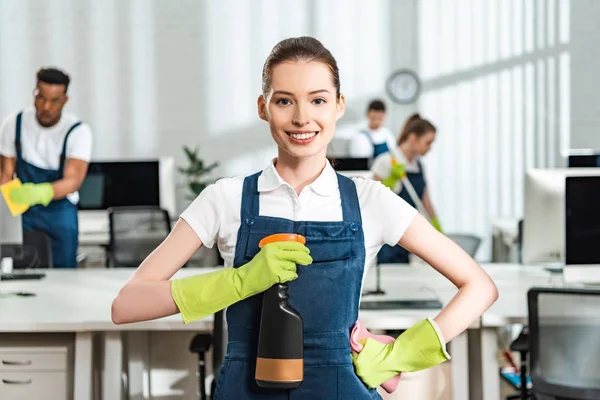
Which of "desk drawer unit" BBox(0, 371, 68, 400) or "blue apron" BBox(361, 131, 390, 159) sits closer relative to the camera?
"desk drawer unit" BBox(0, 371, 68, 400)

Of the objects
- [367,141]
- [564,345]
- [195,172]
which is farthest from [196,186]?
[564,345]

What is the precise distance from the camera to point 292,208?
1.61 meters

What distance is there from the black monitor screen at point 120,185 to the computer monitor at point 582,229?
377 cm

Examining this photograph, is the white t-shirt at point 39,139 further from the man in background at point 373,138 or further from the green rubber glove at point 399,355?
the man in background at point 373,138

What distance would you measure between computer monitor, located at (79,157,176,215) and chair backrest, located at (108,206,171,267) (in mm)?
1907

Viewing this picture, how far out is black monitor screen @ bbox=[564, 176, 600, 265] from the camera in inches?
135

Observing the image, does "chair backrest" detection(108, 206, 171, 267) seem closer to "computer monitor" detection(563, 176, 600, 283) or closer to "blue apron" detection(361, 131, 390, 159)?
"computer monitor" detection(563, 176, 600, 283)

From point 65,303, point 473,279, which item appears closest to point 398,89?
point 65,303

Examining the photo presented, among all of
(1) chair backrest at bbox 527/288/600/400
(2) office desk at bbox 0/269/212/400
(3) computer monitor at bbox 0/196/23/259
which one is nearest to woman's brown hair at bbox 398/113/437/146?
(2) office desk at bbox 0/269/212/400

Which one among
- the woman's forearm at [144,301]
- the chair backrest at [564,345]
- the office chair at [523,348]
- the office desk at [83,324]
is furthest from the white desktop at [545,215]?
the woman's forearm at [144,301]

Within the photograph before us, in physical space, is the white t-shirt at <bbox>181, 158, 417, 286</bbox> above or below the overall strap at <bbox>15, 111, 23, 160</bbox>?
below

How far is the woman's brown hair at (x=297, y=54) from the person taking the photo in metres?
1.59

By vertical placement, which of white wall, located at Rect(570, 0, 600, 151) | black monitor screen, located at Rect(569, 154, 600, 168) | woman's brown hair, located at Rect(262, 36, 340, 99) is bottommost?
black monitor screen, located at Rect(569, 154, 600, 168)

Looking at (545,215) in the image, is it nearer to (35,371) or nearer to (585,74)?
(35,371)
